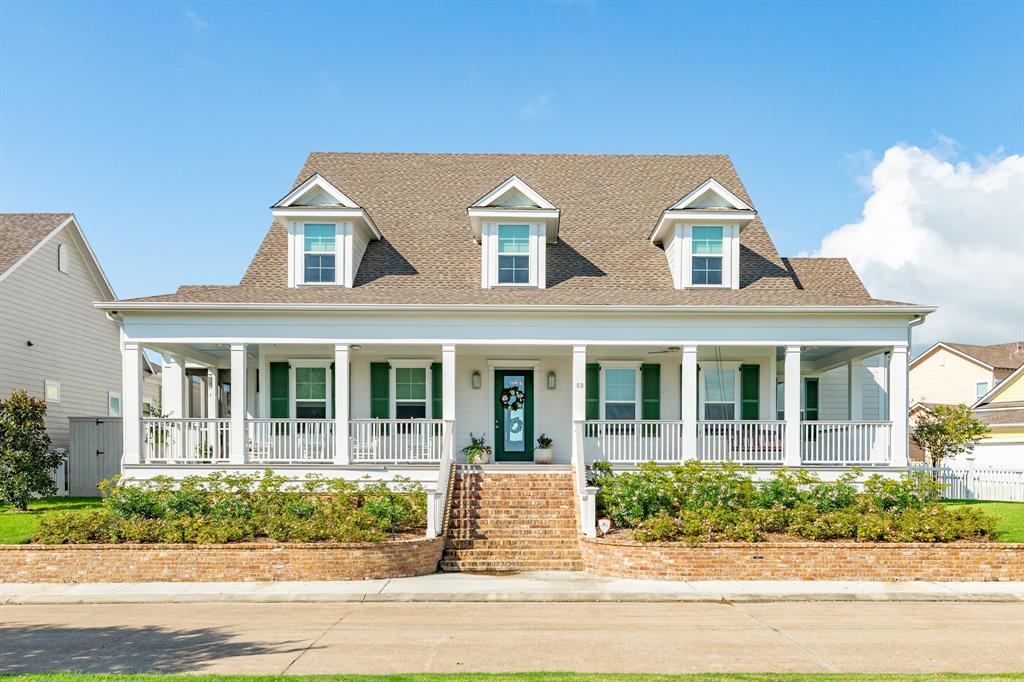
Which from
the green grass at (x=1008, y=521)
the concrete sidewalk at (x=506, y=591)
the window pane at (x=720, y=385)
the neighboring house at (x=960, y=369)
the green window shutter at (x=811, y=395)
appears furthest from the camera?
the neighboring house at (x=960, y=369)

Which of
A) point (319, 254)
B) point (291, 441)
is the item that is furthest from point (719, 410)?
point (319, 254)

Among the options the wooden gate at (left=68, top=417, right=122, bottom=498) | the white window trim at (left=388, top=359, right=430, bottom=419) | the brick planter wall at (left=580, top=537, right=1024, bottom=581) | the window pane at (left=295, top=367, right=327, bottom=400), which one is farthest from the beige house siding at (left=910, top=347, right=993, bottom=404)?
the wooden gate at (left=68, top=417, right=122, bottom=498)

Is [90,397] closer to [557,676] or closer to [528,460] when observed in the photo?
[528,460]

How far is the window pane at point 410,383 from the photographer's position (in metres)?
19.9

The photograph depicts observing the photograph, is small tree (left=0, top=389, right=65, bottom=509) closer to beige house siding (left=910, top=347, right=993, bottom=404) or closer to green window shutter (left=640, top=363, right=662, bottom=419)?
green window shutter (left=640, top=363, right=662, bottom=419)

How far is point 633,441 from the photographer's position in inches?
739

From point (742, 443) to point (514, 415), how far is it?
5.60 metres

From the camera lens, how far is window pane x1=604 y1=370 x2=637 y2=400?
20.1 metres

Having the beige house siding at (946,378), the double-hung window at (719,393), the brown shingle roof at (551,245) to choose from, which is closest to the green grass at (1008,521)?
the brown shingle roof at (551,245)

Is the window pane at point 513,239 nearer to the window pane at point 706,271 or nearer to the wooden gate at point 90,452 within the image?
the window pane at point 706,271

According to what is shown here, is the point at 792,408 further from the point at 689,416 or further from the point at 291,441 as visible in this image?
the point at 291,441

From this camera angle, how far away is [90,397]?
84.9ft

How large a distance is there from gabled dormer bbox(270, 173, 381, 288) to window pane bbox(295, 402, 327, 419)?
118 inches

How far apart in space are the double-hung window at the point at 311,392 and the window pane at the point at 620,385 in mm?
7119
